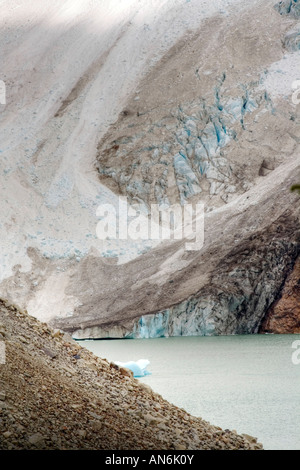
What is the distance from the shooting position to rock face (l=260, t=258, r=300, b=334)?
1383 inches

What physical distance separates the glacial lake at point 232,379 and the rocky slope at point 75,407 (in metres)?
2.10

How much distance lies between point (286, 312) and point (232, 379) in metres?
16.7

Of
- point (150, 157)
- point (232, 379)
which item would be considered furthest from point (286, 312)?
point (150, 157)

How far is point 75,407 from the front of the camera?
8.13 metres

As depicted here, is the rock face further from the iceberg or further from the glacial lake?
the iceberg

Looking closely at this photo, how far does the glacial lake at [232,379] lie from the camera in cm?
1271

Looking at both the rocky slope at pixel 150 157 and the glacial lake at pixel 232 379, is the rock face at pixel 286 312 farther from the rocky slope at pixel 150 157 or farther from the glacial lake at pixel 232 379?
the glacial lake at pixel 232 379

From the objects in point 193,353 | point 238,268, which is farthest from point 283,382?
point 238,268

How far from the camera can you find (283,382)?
17875mm

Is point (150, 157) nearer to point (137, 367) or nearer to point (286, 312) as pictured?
point (286, 312)

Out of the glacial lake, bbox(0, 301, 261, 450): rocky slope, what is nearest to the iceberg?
the glacial lake

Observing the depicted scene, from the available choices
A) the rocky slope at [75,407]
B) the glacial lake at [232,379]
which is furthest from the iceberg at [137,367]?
the rocky slope at [75,407]

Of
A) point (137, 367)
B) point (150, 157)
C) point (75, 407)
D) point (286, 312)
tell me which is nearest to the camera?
point (75, 407)
